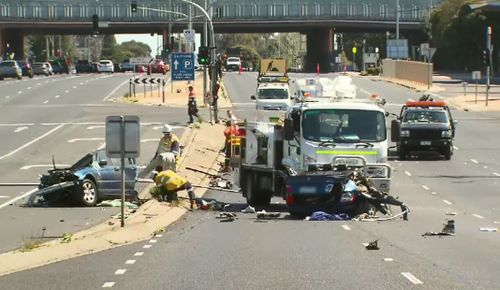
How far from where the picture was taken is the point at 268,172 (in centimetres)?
2334

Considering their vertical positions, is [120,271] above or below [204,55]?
below

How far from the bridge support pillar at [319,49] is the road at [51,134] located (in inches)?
1652

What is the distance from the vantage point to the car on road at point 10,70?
300ft

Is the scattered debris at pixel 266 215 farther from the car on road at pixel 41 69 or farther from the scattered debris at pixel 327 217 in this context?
the car on road at pixel 41 69

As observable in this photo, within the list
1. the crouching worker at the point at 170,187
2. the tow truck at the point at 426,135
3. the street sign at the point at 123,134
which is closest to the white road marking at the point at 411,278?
the street sign at the point at 123,134

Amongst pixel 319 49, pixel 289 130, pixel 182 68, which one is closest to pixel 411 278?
pixel 289 130

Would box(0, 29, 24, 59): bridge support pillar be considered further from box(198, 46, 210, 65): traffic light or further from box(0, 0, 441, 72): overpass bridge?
box(198, 46, 210, 65): traffic light

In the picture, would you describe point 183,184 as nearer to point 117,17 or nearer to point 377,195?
point 377,195

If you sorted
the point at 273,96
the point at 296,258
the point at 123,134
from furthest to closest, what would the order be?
the point at 273,96, the point at 123,134, the point at 296,258

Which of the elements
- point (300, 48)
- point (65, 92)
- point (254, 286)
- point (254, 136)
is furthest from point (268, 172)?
point (300, 48)

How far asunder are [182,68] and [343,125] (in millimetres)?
28071

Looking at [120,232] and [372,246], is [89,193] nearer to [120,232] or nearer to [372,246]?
[120,232]

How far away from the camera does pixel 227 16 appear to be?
12025 cm

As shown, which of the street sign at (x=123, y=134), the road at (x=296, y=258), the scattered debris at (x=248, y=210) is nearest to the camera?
the road at (x=296, y=258)
